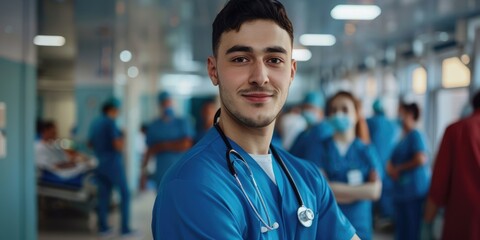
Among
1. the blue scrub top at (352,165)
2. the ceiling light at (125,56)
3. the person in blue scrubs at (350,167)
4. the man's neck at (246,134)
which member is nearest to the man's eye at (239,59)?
the man's neck at (246,134)

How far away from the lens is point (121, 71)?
26.6 ft

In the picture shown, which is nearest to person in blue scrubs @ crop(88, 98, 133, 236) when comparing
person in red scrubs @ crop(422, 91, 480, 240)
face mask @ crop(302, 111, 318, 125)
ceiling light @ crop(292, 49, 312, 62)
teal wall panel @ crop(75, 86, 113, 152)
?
teal wall panel @ crop(75, 86, 113, 152)

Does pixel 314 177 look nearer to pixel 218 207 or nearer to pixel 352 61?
pixel 218 207

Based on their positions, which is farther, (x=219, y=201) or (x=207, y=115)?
(x=207, y=115)

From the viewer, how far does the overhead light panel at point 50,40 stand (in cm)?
794

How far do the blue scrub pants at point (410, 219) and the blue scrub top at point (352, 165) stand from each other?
4.69ft

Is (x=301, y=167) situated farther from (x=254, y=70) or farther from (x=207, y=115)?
(x=207, y=115)

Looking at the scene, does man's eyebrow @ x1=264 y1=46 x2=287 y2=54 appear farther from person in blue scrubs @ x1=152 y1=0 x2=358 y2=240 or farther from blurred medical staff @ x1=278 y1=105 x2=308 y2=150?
blurred medical staff @ x1=278 y1=105 x2=308 y2=150

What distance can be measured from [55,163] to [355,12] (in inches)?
155

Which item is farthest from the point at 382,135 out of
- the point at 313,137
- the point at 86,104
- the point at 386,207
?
the point at 86,104

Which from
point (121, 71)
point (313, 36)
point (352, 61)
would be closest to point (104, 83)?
point (121, 71)

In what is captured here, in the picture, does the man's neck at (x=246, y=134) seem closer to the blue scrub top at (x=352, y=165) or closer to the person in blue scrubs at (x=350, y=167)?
the person in blue scrubs at (x=350, y=167)

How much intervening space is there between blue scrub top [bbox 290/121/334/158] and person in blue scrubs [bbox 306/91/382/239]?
→ 0.04 meters

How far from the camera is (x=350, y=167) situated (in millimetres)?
3104
